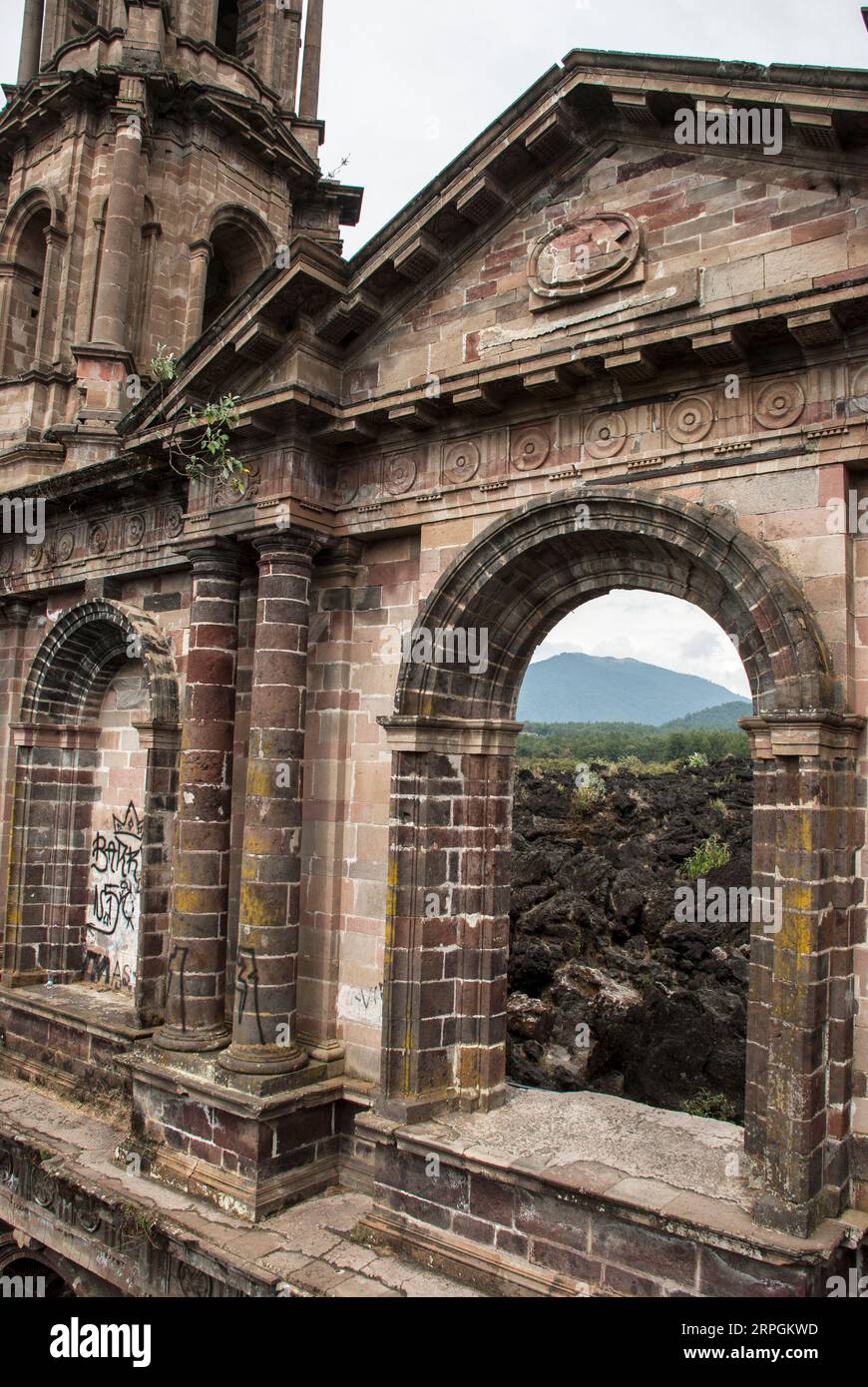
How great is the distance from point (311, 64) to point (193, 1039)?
15.7m

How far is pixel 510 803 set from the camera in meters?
8.47

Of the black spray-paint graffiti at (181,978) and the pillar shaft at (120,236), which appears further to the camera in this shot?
the pillar shaft at (120,236)

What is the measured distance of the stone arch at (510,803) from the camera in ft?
19.3

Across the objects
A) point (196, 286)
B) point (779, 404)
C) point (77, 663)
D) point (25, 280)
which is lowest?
point (77, 663)

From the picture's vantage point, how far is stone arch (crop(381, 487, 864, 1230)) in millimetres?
5891

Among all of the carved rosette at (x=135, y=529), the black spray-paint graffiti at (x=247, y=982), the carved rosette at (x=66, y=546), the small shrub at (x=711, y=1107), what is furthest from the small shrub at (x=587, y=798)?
the black spray-paint graffiti at (x=247, y=982)

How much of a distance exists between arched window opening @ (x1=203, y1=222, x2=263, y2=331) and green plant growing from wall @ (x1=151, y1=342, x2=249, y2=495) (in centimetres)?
643

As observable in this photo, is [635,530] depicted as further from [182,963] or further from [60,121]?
[60,121]

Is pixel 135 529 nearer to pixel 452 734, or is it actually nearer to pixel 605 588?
pixel 452 734

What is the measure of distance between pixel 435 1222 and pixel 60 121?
15330 millimetres

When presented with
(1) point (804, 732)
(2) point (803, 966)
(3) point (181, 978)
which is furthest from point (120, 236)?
(2) point (803, 966)

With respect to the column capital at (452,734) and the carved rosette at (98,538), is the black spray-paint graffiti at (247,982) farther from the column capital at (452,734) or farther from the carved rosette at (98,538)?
the carved rosette at (98,538)

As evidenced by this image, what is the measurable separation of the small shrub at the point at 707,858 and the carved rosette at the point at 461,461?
11461 mm

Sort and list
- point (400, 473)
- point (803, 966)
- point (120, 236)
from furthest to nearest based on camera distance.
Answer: point (120, 236) < point (400, 473) < point (803, 966)
